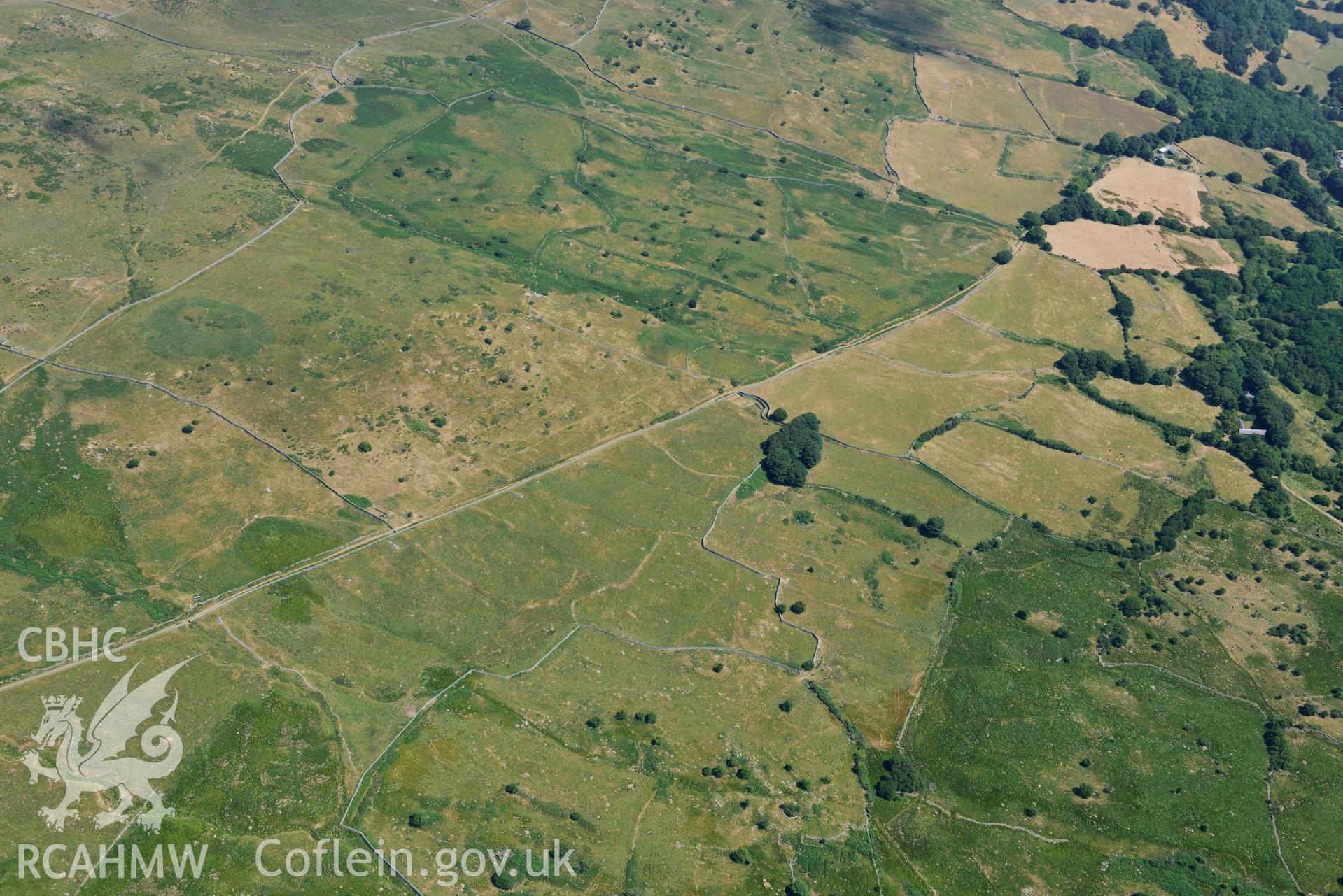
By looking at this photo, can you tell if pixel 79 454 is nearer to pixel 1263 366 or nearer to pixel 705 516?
pixel 705 516

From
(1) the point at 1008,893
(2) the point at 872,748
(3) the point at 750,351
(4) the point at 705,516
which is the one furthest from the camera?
(3) the point at 750,351

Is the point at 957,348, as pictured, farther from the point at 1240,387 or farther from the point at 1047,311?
the point at 1240,387

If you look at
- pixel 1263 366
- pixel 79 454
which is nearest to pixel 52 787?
pixel 79 454

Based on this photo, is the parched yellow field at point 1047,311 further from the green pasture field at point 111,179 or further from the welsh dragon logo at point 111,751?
the welsh dragon logo at point 111,751

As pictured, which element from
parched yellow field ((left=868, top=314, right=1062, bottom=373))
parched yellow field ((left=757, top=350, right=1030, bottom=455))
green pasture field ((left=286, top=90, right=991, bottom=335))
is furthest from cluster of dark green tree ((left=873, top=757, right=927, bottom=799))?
green pasture field ((left=286, top=90, right=991, bottom=335))

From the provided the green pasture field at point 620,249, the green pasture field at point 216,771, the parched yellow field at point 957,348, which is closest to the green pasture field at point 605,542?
the green pasture field at point 216,771

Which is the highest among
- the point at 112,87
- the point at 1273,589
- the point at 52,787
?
the point at 112,87

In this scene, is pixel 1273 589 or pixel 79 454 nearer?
pixel 79 454
